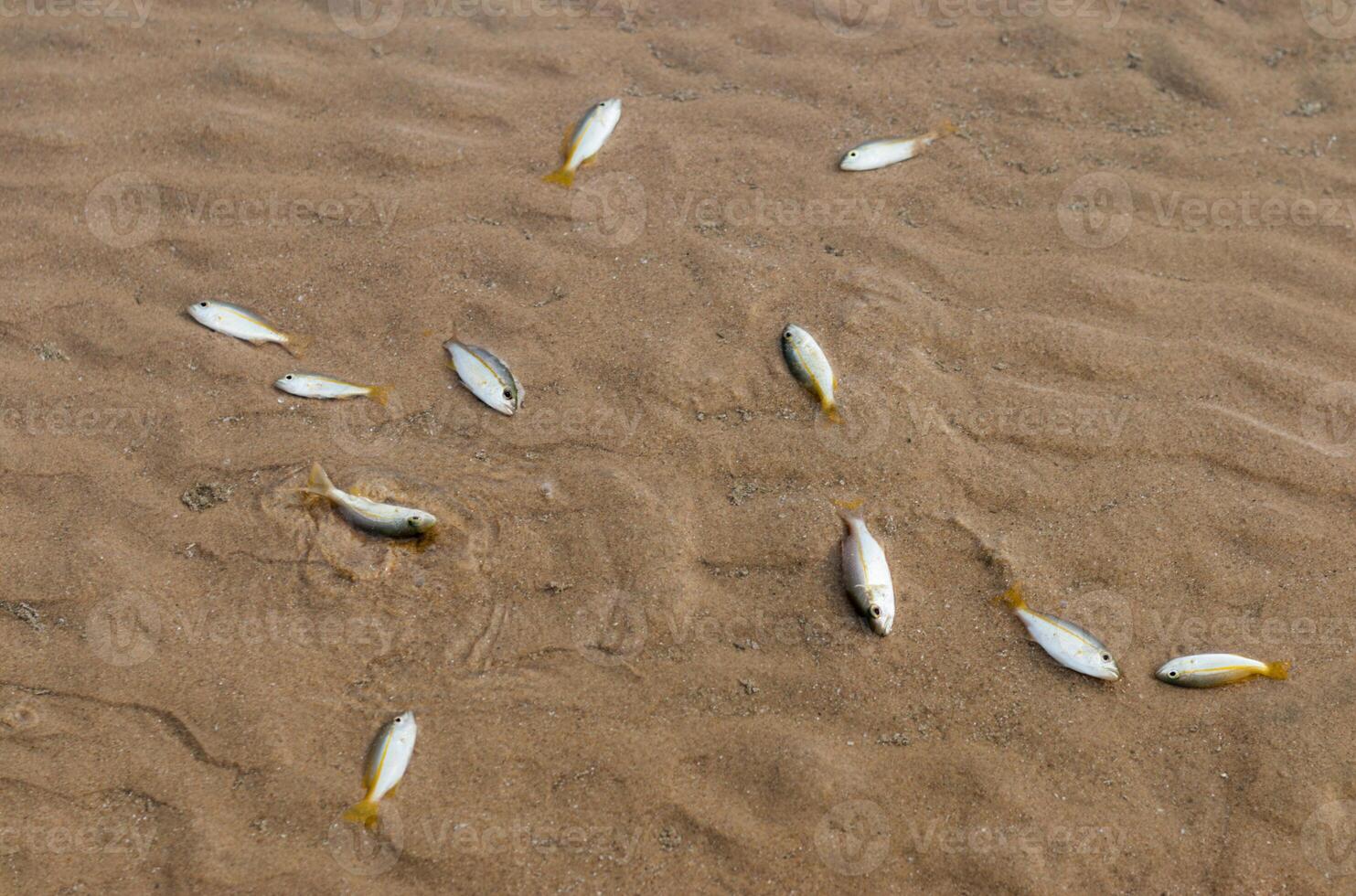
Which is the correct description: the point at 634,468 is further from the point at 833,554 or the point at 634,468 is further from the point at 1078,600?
the point at 1078,600

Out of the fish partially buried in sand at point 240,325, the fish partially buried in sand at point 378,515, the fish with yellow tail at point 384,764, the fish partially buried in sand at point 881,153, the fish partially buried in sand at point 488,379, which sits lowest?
the fish with yellow tail at point 384,764

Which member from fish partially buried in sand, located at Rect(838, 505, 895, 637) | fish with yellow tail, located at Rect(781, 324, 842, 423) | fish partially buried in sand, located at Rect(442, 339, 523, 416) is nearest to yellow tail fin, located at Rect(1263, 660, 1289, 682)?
fish partially buried in sand, located at Rect(838, 505, 895, 637)

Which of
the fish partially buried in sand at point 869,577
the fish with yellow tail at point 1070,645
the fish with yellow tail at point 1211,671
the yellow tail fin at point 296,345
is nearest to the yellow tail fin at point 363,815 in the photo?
the fish partially buried in sand at point 869,577

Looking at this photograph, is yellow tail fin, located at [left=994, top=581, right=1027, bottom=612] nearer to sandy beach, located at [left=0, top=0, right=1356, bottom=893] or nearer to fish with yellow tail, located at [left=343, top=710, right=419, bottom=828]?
sandy beach, located at [left=0, top=0, right=1356, bottom=893]

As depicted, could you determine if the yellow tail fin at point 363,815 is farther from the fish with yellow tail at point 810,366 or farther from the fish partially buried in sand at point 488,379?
the fish with yellow tail at point 810,366

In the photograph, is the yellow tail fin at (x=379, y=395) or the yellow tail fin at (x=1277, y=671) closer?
the yellow tail fin at (x=1277, y=671)

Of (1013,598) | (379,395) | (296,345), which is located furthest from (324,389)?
Answer: (1013,598)

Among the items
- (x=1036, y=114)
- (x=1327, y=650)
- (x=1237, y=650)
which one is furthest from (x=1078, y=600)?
(x=1036, y=114)
